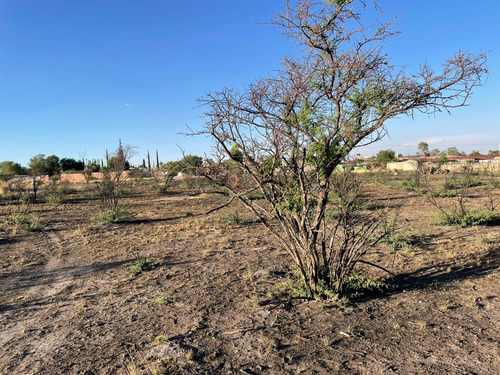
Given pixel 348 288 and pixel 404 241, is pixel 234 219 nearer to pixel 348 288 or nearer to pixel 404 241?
pixel 404 241

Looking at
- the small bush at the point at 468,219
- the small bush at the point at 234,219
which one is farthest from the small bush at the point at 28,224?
the small bush at the point at 468,219

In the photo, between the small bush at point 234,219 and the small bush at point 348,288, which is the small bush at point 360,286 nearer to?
the small bush at point 348,288

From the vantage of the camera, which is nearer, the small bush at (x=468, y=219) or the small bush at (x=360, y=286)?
the small bush at (x=360, y=286)

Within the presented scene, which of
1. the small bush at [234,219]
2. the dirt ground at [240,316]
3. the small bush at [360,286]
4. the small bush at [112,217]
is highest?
the small bush at [112,217]

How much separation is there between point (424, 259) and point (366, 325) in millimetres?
3036

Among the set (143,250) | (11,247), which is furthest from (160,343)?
(11,247)

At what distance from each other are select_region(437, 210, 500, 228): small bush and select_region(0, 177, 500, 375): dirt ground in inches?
54.3

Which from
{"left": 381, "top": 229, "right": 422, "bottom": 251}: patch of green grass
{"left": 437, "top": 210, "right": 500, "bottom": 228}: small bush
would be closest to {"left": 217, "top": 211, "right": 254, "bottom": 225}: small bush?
{"left": 381, "top": 229, "right": 422, "bottom": 251}: patch of green grass

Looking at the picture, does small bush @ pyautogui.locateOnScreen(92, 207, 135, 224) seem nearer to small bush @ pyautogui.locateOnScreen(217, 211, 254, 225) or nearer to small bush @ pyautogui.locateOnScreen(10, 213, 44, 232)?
small bush @ pyautogui.locateOnScreen(10, 213, 44, 232)

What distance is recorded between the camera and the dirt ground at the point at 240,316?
3186mm

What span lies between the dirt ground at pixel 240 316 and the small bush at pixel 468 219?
1378mm

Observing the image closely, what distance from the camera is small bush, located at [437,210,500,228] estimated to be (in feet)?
29.3

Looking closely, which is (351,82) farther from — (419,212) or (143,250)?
(419,212)

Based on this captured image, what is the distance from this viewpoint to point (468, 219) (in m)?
9.04
